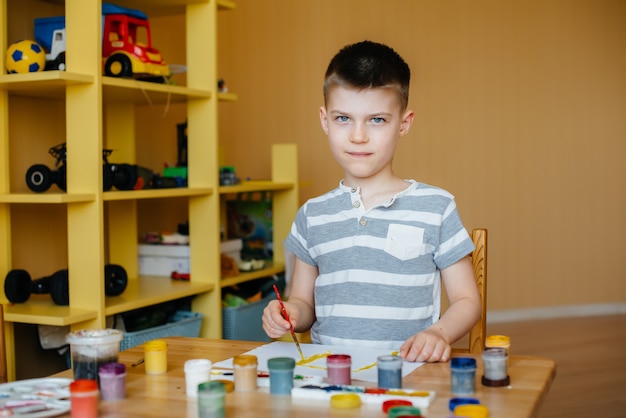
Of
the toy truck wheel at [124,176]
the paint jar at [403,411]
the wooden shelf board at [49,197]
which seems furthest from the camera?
the toy truck wheel at [124,176]

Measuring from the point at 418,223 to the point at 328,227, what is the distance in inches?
7.0

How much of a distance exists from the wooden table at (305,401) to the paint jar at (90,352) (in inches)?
2.0

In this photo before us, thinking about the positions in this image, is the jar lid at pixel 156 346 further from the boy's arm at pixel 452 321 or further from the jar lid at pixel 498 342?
the jar lid at pixel 498 342

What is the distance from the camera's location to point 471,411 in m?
0.92

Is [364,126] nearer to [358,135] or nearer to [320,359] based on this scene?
[358,135]

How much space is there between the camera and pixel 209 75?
9.41 feet

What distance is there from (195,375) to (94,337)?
0.16 metres

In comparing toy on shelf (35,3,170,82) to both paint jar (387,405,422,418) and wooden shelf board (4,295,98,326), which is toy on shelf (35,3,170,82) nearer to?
wooden shelf board (4,295,98,326)

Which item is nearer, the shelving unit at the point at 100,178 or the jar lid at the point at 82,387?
the jar lid at the point at 82,387

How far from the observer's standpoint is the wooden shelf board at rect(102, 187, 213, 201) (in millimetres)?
2396

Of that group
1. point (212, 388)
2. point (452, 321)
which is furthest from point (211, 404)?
point (452, 321)

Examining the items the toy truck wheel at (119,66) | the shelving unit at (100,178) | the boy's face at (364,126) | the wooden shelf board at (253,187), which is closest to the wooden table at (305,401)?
the boy's face at (364,126)

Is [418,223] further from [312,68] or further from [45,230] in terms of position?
[312,68]

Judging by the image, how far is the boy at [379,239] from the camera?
1.47 meters
